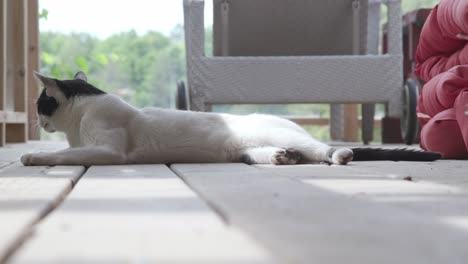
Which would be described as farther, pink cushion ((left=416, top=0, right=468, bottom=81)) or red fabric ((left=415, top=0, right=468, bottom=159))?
pink cushion ((left=416, top=0, right=468, bottom=81))

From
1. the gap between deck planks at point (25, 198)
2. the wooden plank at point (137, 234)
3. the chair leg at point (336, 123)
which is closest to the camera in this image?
the wooden plank at point (137, 234)

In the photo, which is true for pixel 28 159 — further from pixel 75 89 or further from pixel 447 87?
pixel 447 87

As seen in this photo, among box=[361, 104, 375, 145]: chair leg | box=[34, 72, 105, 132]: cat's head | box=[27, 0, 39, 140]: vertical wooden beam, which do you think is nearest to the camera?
box=[34, 72, 105, 132]: cat's head

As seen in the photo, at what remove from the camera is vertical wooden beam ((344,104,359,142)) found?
5.77 meters

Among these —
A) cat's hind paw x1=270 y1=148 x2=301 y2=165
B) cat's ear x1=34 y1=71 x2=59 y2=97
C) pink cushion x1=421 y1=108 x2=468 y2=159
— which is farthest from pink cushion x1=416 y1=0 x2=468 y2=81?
cat's ear x1=34 y1=71 x2=59 y2=97

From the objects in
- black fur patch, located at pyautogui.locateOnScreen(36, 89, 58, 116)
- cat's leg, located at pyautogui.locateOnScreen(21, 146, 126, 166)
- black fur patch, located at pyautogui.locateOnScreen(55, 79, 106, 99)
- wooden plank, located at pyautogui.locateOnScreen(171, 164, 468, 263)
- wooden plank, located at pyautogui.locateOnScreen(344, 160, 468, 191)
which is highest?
black fur patch, located at pyautogui.locateOnScreen(55, 79, 106, 99)

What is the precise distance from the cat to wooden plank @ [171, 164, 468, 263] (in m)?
0.94

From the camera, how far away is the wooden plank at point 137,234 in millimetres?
676

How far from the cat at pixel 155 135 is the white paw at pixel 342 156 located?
6 centimetres

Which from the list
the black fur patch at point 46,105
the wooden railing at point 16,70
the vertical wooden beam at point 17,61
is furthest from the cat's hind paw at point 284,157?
the vertical wooden beam at point 17,61

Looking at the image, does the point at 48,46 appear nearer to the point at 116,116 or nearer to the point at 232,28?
the point at 232,28

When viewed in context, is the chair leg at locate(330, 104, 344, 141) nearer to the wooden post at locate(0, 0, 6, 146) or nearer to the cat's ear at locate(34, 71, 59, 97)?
the wooden post at locate(0, 0, 6, 146)

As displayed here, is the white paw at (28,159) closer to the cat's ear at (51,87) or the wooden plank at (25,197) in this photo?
the wooden plank at (25,197)

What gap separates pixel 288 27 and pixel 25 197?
343 centimetres
